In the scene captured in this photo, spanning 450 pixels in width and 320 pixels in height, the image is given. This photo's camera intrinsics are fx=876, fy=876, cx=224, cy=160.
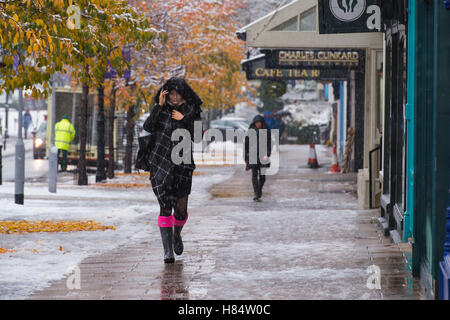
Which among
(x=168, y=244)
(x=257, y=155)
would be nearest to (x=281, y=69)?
(x=257, y=155)

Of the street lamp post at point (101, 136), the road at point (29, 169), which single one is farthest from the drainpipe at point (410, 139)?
the road at point (29, 169)

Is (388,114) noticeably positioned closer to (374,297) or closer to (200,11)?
(374,297)

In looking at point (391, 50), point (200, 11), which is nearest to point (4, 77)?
point (391, 50)

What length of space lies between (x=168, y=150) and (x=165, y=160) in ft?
0.35

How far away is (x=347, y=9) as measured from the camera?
1166 cm

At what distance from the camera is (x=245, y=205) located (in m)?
16.2

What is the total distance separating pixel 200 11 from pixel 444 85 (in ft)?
76.7

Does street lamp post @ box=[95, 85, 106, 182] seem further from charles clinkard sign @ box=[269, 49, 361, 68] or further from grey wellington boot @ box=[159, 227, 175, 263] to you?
grey wellington boot @ box=[159, 227, 175, 263]

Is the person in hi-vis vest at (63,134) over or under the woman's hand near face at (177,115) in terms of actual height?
over

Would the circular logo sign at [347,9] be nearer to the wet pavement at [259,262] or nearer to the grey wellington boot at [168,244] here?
the wet pavement at [259,262]

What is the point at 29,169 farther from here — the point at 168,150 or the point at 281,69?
Answer: the point at 168,150

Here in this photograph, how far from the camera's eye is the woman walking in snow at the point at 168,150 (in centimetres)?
902

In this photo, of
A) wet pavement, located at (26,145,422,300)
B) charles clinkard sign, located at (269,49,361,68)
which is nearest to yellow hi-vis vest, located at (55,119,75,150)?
A: charles clinkard sign, located at (269,49,361,68)
